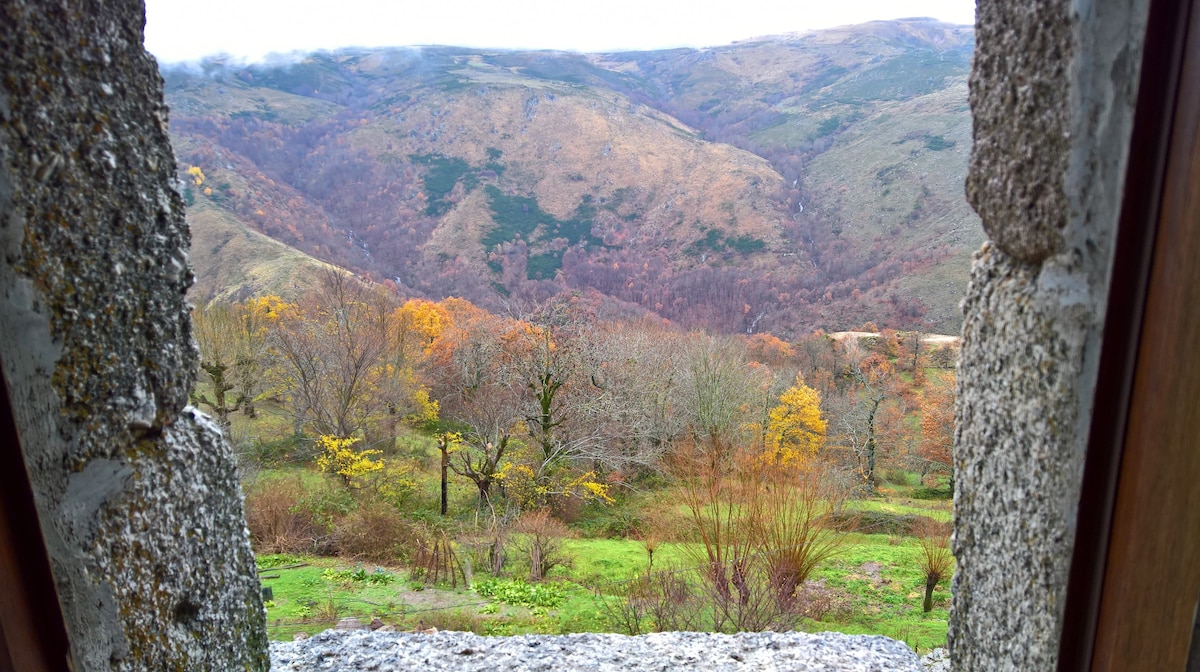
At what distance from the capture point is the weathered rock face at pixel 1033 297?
0.93 metres

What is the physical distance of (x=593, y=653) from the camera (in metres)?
2.87

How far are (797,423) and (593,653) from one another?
19.5 meters

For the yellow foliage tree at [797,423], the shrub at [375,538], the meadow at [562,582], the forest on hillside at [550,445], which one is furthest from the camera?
the yellow foliage tree at [797,423]

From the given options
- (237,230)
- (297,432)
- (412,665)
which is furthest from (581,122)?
(412,665)

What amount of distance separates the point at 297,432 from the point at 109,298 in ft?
65.7

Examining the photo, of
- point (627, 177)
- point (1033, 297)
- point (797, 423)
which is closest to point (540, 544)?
point (1033, 297)

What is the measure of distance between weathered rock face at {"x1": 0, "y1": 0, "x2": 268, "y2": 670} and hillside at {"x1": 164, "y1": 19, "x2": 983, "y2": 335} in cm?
4195

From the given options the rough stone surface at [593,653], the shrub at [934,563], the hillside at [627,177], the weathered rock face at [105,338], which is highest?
the hillside at [627,177]

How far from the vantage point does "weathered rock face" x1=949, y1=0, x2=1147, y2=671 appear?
0.93 meters

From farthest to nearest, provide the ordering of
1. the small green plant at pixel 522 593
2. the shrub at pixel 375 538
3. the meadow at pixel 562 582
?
the shrub at pixel 375 538, the small green plant at pixel 522 593, the meadow at pixel 562 582

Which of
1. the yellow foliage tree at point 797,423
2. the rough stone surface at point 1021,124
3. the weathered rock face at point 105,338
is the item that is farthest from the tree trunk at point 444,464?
the rough stone surface at point 1021,124

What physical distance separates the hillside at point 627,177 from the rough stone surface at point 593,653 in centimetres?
4061

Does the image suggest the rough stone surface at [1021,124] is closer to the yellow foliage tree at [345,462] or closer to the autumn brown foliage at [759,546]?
the autumn brown foliage at [759,546]

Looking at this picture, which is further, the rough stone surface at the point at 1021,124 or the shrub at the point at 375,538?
the shrub at the point at 375,538
